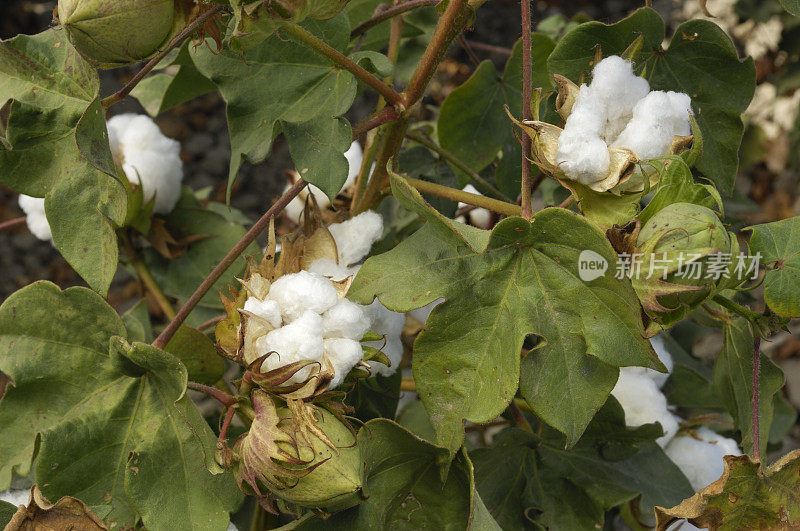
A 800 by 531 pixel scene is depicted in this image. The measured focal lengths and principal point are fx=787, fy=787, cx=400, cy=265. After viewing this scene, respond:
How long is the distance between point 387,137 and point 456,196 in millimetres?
105

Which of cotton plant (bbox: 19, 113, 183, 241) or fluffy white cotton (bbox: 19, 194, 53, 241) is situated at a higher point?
cotton plant (bbox: 19, 113, 183, 241)

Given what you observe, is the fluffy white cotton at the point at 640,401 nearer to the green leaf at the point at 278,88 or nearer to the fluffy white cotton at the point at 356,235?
the fluffy white cotton at the point at 356,235

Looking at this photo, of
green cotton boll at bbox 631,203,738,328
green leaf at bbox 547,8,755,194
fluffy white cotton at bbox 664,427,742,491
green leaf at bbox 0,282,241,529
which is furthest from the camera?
fluffy white cotton at bbox 664,427,742,491

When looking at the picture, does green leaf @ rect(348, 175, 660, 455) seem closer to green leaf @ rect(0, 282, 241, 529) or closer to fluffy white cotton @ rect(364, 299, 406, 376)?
fluffy white cotton @ rect(364, 299, 406, 376)

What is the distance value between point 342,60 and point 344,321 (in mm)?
208

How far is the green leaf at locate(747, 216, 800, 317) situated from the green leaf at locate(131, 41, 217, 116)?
0.53m

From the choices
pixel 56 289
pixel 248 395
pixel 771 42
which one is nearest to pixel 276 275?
pixel 248 395

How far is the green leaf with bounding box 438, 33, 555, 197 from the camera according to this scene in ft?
3.01

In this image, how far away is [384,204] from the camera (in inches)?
39.8

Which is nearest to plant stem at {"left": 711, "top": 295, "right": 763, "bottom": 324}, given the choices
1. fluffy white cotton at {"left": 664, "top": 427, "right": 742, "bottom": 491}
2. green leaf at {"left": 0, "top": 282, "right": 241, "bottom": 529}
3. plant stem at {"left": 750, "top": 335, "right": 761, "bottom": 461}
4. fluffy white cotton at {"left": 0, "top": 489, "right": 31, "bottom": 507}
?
plant stem at {"left": 750, "top": 335, "right": 761, "bottom": 461}

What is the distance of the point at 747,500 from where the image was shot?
61 cm

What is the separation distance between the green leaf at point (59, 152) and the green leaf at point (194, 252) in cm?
29

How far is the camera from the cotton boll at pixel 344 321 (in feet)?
1.93

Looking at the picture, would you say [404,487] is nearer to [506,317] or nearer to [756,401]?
[506,317]
